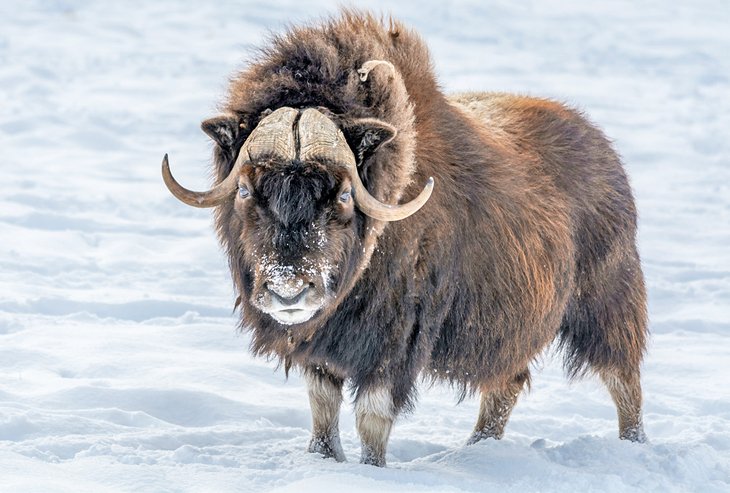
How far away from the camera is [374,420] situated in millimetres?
3541

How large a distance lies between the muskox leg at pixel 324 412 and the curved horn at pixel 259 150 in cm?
76

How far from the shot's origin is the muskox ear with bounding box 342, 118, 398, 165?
324cm

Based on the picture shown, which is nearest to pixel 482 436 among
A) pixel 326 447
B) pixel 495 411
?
pixel 495 411

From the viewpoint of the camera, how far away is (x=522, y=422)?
15.6ft

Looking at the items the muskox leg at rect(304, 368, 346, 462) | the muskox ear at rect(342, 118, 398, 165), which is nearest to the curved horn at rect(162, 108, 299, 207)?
the muskox ear at rect(342, 118, 398, 165)

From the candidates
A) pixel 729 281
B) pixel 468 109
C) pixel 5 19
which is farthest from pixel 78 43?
pixel 468 109

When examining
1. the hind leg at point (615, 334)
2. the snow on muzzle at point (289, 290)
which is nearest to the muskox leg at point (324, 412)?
the snow on muzzle at point (289, 290)

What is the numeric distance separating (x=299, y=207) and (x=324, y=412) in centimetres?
94

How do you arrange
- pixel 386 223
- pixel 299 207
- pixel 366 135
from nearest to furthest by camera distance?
pixel 299 207 < pixel 366 135 < pixel 386 223

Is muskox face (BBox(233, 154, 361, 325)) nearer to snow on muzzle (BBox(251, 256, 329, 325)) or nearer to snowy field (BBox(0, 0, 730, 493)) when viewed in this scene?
snow on muzzle (BBox(251, 256, 329, 325))

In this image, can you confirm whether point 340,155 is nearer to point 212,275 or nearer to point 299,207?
point 299,207

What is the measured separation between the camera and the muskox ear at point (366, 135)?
324 cm

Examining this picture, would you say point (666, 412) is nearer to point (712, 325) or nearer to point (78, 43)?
point (712, 325)

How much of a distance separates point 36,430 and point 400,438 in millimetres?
1372
